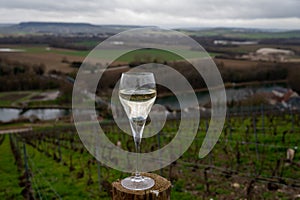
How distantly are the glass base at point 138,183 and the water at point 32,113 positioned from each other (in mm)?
31466

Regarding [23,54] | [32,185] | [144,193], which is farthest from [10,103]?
[144,193]

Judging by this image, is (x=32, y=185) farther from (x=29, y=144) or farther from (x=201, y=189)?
(x=29, y=144)

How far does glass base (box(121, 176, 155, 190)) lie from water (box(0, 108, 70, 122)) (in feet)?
103

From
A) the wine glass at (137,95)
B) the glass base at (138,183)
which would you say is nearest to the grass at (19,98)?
the glass base at (138,183)

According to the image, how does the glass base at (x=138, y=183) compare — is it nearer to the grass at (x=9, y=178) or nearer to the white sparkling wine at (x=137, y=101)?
the white sparkling wine at (x=137, y=101)

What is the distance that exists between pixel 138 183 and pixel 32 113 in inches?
1397

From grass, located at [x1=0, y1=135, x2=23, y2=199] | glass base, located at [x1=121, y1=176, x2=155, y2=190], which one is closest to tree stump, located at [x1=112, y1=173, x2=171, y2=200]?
glass base, located at [x1=121, y1=176, x2=155, y2=190]

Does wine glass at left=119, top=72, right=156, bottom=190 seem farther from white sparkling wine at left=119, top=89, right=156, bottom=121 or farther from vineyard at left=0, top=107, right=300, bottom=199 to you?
vineyard at left=0, top=107, right=300, bottom=199

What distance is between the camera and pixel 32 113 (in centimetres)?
3519

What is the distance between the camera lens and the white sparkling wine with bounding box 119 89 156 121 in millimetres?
1758

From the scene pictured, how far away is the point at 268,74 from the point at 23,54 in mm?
37354

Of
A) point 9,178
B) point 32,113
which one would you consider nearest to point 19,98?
point 32,113

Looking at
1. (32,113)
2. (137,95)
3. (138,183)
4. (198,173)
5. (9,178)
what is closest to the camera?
(137,95)

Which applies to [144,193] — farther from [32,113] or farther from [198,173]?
[32,113]
